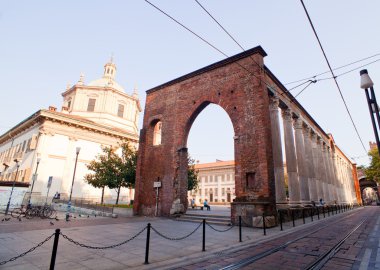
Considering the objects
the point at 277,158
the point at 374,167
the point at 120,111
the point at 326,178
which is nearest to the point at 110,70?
the point at 120,111

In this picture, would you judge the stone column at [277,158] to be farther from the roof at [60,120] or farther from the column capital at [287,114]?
the roof at [60,120]

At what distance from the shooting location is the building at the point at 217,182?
58875 millimetres

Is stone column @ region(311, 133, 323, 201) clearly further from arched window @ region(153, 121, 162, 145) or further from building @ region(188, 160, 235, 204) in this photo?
building @ region(188, 160, 235, 204)

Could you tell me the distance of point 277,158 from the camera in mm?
14352

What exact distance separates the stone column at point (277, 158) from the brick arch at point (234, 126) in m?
1.64

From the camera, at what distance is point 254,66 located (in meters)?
14.1

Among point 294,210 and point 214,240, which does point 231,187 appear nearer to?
point 294,210

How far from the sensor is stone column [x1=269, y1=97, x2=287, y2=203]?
1383 centimetres

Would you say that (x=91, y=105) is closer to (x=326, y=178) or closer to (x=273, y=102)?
(x=273, y=102)

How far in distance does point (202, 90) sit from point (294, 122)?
9426 millimetres

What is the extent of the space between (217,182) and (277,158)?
48.3 metres

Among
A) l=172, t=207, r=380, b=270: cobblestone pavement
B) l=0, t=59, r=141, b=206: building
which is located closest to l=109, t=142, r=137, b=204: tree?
l=0, t=59, r=141, b=206: building

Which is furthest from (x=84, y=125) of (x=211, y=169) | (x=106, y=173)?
(x=211, y=169)

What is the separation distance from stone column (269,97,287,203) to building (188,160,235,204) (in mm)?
43691
